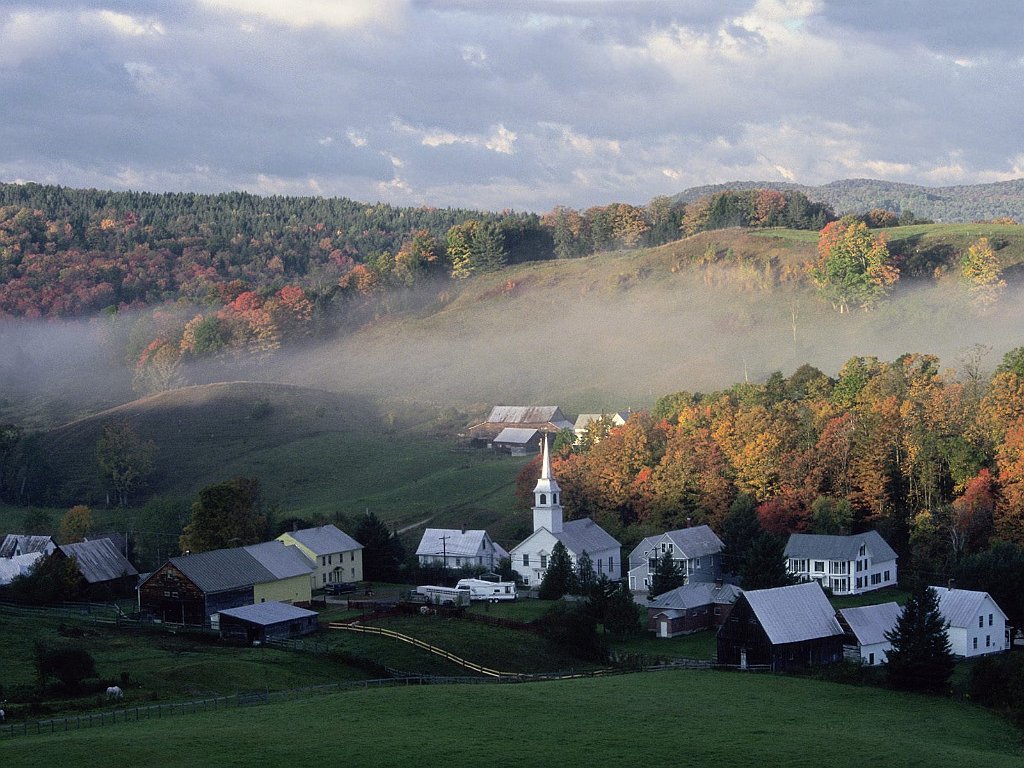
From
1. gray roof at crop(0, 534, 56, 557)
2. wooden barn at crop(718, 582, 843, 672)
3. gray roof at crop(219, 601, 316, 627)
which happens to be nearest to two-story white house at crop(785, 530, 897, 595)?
wooden barn at crop(718, 582, 843, 672)

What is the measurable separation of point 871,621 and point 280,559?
30.8 meters

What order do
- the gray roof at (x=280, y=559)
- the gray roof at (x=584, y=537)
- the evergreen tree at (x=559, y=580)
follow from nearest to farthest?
the gray roof at (x=280, y=559) < the evergreen tree at (x=559, y=580) < the gray roof at (x=584, y=537)

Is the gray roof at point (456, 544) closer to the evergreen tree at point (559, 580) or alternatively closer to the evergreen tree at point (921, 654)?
the evergreen tree at point (559, 580)

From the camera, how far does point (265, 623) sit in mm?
57438

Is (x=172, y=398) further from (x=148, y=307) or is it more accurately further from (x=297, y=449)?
(x=148, y=307)

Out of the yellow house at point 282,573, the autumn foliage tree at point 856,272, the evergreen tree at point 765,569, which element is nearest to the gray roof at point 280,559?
the yellow house at point 282,573

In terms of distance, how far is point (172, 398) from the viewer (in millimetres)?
134500

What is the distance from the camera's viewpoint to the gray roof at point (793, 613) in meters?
54.2

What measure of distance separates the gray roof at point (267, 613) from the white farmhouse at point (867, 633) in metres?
23.6

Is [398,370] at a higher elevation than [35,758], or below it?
higher

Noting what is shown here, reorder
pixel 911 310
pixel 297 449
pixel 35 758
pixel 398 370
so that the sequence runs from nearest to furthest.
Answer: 1. pixel 35 758
2. pixel 297 449
3. pixel 911 310
4. pixel 398 370

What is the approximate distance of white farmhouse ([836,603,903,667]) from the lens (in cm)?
5566

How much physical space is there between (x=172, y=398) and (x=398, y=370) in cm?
2443

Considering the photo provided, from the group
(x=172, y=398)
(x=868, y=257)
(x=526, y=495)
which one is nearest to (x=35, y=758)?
(x=526, y=495)
